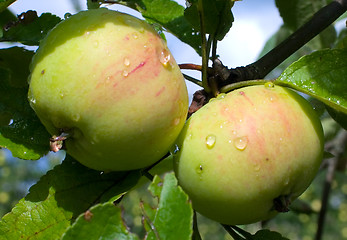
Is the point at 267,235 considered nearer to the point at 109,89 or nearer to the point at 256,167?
the point at 256,167

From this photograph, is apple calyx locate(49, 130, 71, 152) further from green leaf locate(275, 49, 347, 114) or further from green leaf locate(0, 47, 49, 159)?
green leaf locate(275, 49, 347, 114)

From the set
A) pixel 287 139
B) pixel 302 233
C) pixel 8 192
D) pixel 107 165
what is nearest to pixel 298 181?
pixel 287 139

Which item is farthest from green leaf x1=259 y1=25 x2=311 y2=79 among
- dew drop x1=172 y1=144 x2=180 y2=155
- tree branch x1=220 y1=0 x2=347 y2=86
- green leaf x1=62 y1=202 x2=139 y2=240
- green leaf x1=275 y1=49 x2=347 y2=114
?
green leaf x1=62 y1=202 x2=139 y2=240

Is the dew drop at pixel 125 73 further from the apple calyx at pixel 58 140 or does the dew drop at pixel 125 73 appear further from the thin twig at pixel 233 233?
the thin twig at pixel 233 233

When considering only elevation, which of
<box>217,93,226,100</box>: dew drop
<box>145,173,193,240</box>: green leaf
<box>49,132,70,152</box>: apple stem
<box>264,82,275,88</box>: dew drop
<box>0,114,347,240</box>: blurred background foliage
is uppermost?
<box>49,132,70,152</box>: apple stem

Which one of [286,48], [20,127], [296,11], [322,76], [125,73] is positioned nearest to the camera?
[125,73]

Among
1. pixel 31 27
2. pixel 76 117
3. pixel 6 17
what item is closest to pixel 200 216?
pixel 6 17

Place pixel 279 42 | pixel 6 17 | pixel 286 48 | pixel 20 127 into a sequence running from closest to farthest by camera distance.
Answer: pixel 20 127 < pixel 286 48 < pixel 6 17 < pixel 279 42
